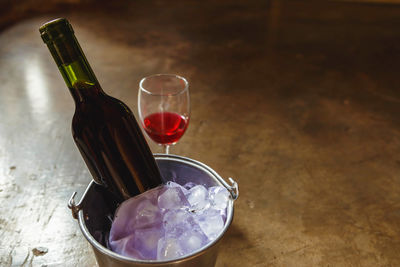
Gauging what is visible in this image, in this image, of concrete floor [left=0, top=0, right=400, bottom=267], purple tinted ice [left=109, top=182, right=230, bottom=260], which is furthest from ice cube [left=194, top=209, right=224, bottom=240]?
concrete floor [left=0, top=0, right=400, bottom=267]

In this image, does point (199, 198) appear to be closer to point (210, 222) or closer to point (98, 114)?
point (210, 222)

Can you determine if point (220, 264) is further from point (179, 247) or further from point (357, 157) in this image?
point (357, 157)

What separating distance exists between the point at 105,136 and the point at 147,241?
7.5 inches

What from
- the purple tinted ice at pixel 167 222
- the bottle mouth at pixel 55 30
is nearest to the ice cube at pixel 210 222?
the purple tinted ice at pixel 167 222

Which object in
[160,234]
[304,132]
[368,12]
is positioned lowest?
[368,12]

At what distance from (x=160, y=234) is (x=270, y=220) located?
413mm

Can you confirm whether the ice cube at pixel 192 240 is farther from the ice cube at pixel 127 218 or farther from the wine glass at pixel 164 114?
the wine glass at pixel 164 114

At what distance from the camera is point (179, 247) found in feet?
2.19

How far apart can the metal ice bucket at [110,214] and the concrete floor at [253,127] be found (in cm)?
22

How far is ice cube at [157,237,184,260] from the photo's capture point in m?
0.65

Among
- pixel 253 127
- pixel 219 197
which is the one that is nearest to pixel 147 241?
pixel 219 197

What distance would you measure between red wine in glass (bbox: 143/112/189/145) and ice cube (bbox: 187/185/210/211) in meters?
0.27

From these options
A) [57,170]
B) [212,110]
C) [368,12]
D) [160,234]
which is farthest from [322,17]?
[160,234]

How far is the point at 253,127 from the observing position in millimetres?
1418
